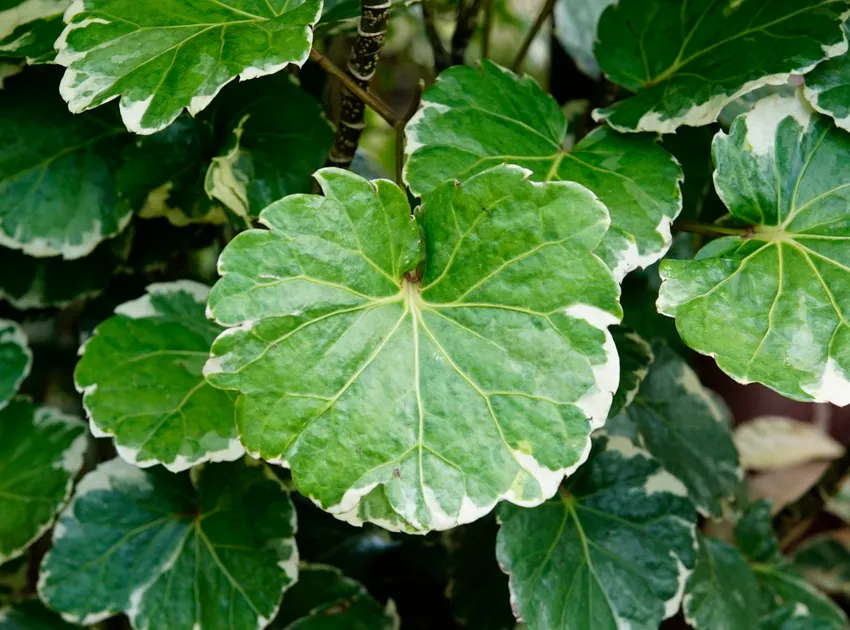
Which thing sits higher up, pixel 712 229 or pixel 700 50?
pixel 700 50

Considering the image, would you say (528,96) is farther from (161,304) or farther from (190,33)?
(161,304)

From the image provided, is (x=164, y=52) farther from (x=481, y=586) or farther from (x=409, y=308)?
(x=481, y=586)

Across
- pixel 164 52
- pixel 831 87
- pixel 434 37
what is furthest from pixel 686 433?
pixel 164 52

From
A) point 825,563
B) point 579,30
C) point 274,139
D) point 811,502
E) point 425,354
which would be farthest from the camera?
point 825,563

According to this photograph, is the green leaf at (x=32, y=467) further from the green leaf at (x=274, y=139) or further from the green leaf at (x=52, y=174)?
the green leaf at (x=274, y=139)

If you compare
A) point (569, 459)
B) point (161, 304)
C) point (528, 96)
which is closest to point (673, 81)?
point (528, 96)

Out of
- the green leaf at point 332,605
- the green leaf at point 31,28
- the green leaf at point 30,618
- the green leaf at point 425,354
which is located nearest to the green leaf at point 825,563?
the green leaf at point 332,605
